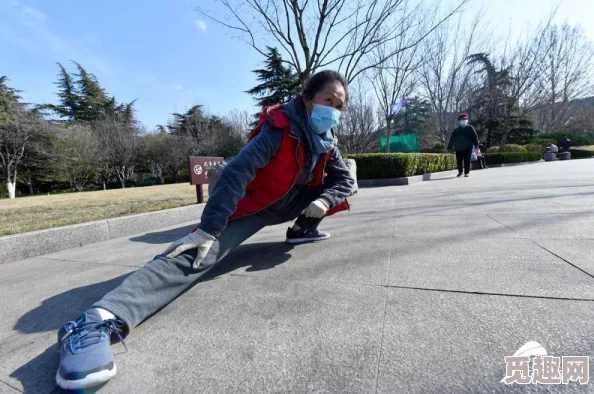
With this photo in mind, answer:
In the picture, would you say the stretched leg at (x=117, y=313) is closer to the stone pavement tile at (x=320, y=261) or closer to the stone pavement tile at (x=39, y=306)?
the stone pavement tile at (x=39, y=306)

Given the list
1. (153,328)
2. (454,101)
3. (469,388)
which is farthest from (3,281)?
(454,101)

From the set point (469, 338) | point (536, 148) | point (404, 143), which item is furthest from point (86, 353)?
point (536, 148)

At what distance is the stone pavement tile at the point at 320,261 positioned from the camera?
1729 millimetres

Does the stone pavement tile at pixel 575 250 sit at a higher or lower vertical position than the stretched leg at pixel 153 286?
lower

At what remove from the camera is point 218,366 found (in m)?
1.01

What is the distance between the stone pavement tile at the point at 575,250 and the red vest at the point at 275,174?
1.65 metres

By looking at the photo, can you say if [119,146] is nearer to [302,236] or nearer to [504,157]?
[302,236]

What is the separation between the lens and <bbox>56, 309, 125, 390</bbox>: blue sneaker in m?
0.90

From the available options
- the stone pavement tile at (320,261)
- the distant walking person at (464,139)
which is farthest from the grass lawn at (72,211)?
the distant walking person at (464,139)

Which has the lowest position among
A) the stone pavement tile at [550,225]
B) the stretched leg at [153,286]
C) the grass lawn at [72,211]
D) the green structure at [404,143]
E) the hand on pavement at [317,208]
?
the stone pavement tile at [550,225]

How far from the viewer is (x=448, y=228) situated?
259cm

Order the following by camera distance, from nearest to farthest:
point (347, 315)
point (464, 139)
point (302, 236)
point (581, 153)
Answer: point (347, 315) → point (302, 236) → point (464, 139) → point (581, 153)

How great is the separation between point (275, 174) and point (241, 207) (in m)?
0.30

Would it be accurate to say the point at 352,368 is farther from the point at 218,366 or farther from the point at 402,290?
the point at 402,290
